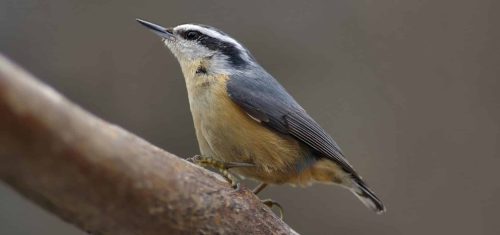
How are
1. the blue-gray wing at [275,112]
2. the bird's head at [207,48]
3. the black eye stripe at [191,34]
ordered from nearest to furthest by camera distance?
1. the blue-gray wing at [275,112]
2. the bird's head at [207,48]
3. the black eye stripe at [191,34]

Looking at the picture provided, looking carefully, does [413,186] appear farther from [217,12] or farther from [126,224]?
[126,224]

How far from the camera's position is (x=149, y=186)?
90.2 inches

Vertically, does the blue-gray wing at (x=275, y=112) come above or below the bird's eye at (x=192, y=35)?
below

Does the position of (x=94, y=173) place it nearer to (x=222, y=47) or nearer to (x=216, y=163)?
(x=216, y=163)

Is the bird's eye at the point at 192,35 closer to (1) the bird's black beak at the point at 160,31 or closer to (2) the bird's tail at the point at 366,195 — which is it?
(1) the bird's black beak at the point at 160,31

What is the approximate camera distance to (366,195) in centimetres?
385

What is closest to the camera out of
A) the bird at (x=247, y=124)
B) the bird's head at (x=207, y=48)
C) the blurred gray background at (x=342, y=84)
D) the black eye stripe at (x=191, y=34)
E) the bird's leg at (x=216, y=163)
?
the bird's leg at (x=216, y=163)

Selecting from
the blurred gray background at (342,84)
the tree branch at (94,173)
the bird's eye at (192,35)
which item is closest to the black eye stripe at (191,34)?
the bird's eye at (192,35)

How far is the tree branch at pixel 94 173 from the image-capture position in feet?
6.17

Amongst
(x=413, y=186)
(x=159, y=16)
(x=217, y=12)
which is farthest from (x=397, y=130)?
(x=159, y=16)

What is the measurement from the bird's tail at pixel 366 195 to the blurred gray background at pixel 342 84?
1.86m

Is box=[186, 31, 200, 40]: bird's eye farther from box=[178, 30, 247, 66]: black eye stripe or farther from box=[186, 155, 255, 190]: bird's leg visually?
box=[186, 155, 255, 190]: bird's leg

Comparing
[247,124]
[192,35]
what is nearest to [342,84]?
[192,35]

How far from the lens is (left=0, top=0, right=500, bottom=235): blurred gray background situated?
5.74 metres
